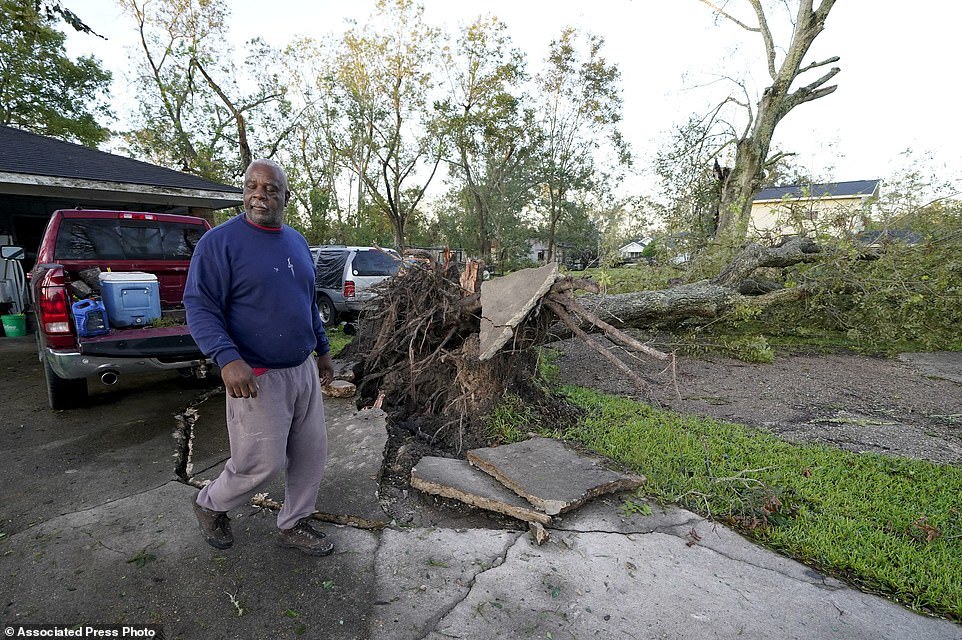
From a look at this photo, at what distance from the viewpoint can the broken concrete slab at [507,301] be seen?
308cm

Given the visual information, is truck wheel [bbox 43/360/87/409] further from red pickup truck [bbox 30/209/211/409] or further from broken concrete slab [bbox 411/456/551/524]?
broken concrete slab [bbox 411/456/551/524]

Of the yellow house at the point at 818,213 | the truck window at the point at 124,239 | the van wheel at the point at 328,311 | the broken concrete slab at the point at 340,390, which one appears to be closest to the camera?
the truck window at the point at 124,239

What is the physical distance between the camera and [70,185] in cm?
712

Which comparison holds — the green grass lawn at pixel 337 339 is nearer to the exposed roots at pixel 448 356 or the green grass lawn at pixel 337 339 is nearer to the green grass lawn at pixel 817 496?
the exposed roots at pixel 448 356

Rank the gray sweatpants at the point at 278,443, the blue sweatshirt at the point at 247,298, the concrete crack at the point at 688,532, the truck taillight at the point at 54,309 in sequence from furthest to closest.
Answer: the truck taillight at the point at 54,309 < the concrete crack at the point at 688,532 < the gray sweatpants at the point at 278,443 < the blue sweatshirt at the point at 247,298

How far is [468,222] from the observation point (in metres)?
33.4

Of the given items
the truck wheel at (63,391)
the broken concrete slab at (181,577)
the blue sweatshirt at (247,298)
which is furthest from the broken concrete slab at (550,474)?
the truck wheel at (63,391)

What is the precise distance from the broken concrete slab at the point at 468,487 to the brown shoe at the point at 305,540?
719 millimetres

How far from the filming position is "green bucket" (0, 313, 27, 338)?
27.3ft

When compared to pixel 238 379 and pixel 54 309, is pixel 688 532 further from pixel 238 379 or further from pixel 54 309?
pixel 54 309

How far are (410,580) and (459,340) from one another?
2.38 meters

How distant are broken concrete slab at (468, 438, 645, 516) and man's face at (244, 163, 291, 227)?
1997 mm

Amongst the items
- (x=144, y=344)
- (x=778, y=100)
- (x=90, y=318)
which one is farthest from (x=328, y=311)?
(x=778, y=100)

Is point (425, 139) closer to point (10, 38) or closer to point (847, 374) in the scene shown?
point (10, 38)
